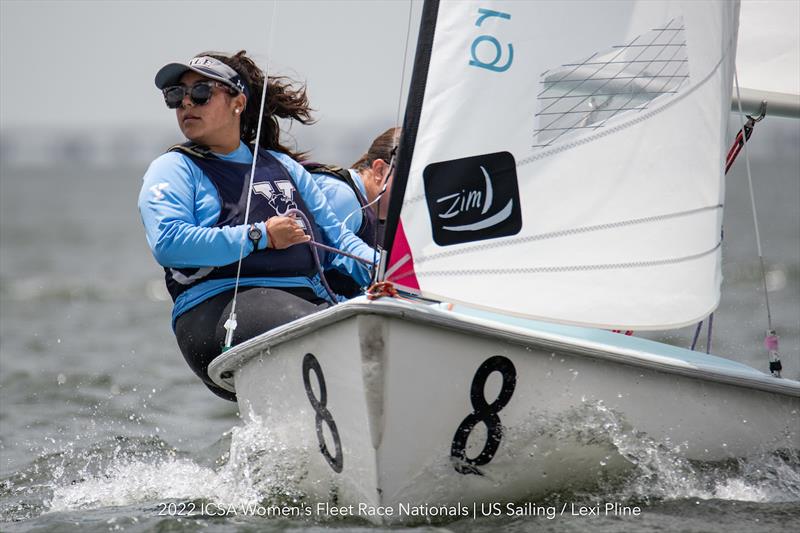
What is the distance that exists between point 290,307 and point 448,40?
1.07 meters

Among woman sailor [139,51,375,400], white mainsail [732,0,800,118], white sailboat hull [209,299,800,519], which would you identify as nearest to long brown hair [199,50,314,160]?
woman sailor [139,51,375,400]

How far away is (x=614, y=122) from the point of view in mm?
3234

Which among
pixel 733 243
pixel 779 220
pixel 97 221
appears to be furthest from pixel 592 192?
pixel 97 221

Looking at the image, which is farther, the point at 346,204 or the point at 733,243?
the point at 733,243

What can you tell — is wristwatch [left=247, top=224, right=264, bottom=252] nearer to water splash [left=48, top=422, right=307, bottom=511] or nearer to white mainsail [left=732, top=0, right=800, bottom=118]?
water splash [left=48, top=422, right=307, bottom=511]

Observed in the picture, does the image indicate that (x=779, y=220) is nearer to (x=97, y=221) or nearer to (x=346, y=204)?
(x=97, y=221)

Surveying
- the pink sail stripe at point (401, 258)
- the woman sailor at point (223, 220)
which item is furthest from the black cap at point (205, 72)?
the pink sail stripe at point (401, 258)

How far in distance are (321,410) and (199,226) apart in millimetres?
788

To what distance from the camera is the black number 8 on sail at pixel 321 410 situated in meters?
3.14

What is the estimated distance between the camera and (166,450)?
5020mm

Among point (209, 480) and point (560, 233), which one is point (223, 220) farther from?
point (560, 233)

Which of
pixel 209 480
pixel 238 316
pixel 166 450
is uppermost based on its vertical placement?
pixel 238 316

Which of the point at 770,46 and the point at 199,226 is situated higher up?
the point at 770,46

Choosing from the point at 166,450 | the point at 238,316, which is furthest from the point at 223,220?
the point at 166,450
